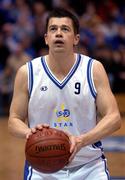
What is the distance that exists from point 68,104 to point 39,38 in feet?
25.9

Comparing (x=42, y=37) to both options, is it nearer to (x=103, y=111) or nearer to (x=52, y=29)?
(x=52, y=29)

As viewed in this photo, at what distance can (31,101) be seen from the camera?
455 cm

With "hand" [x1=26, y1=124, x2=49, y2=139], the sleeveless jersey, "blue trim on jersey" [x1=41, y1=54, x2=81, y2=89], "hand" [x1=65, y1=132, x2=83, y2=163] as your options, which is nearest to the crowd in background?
"blue trim on jersey" [x1=41, y1=54, x2=81, y2=89]

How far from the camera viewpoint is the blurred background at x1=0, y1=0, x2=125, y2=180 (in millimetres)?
11562

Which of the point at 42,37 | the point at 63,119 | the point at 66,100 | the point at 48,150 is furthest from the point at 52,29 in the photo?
the point at 42,37

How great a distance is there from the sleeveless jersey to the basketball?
0.46m

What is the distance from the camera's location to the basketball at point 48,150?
4012 millimetres

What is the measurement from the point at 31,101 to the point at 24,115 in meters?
0.12

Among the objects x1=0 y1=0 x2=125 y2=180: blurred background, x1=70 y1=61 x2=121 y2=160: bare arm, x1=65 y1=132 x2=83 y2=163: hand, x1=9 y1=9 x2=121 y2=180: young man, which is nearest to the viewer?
x1=65 y1=132 x2=83 y2=163: hand

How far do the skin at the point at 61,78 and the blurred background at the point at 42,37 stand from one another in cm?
607

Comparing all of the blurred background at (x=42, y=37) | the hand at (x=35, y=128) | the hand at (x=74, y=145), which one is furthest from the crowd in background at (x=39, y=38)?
the hand at (x=74, y=145)

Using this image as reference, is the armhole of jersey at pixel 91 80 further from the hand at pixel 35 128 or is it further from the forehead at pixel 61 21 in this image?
the hand at pixel 35 128

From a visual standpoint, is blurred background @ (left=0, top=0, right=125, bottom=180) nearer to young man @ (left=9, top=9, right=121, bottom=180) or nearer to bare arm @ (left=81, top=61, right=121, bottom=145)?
young man @ (left=9, top=9, right=121, bottom=180)

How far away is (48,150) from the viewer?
4.04 meters
